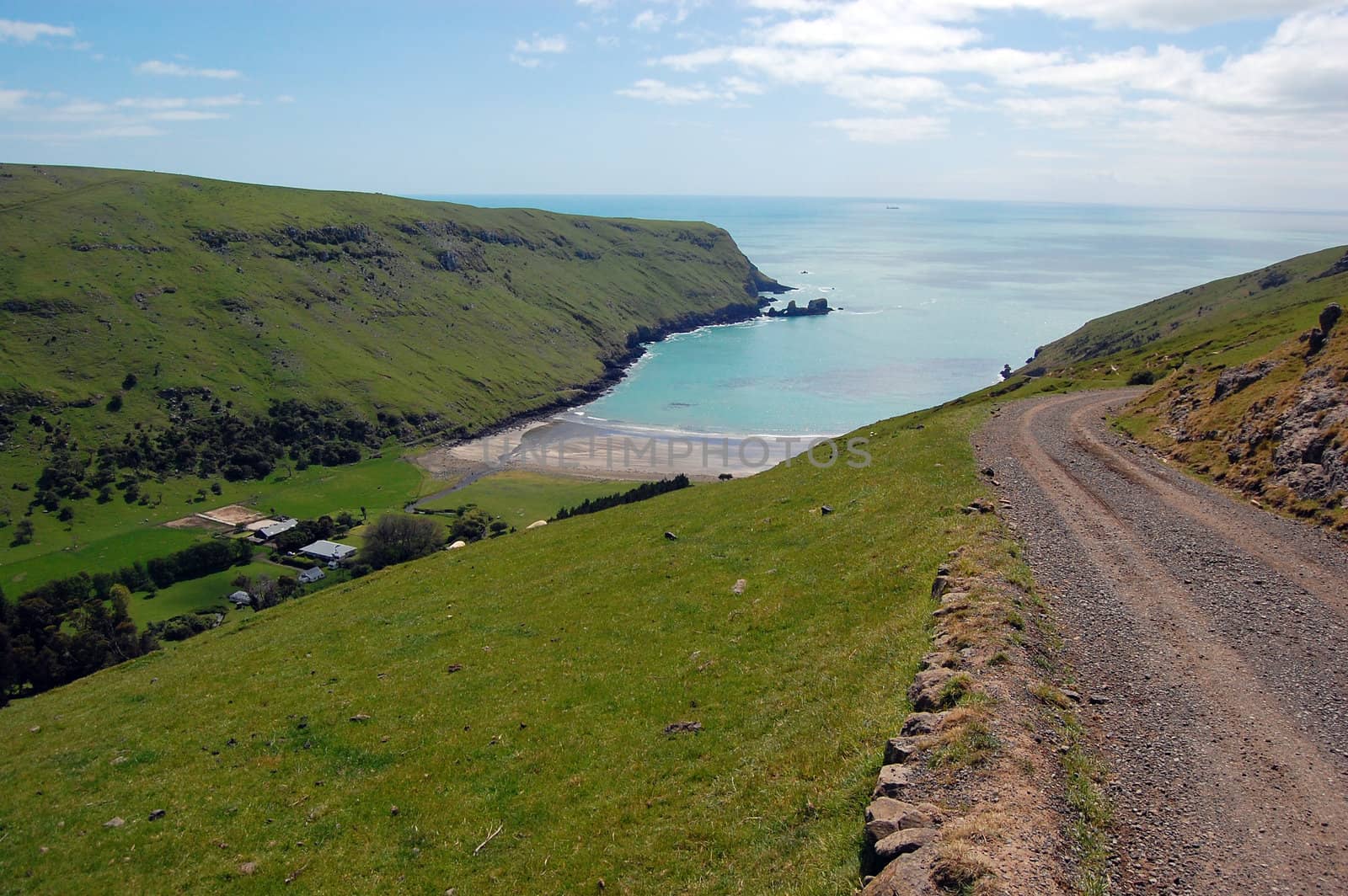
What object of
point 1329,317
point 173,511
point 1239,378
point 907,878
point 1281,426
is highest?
point 1329,317

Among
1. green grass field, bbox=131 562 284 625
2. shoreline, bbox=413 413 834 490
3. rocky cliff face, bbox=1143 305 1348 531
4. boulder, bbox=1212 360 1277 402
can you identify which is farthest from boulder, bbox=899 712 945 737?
shoreline, bbox=413 413 834 490

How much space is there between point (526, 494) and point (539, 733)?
11858 cm

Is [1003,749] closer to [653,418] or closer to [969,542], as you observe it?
[969,542]

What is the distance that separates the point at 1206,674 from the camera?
15.0 meters

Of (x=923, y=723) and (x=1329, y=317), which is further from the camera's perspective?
(x=1329, y=317)

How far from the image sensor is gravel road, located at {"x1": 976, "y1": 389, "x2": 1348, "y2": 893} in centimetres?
1013

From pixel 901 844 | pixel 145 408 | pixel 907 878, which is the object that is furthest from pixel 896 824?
pixel 145 408

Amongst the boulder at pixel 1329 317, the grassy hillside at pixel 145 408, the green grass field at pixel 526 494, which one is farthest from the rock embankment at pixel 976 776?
the grassy hillside at pixel 145 408

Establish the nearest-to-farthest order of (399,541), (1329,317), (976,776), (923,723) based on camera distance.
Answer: (976,776)
(923,723)
(1329,317)
(399,541)

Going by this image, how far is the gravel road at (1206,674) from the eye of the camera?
1013 cm

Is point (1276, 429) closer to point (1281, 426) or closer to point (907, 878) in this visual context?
point (1281, 426)

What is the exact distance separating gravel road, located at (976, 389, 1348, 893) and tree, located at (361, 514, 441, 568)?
252 ft

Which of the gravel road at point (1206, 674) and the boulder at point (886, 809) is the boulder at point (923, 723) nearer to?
the boulder at point (886, 809)

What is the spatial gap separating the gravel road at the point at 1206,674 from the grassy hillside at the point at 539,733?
379 centimetres
